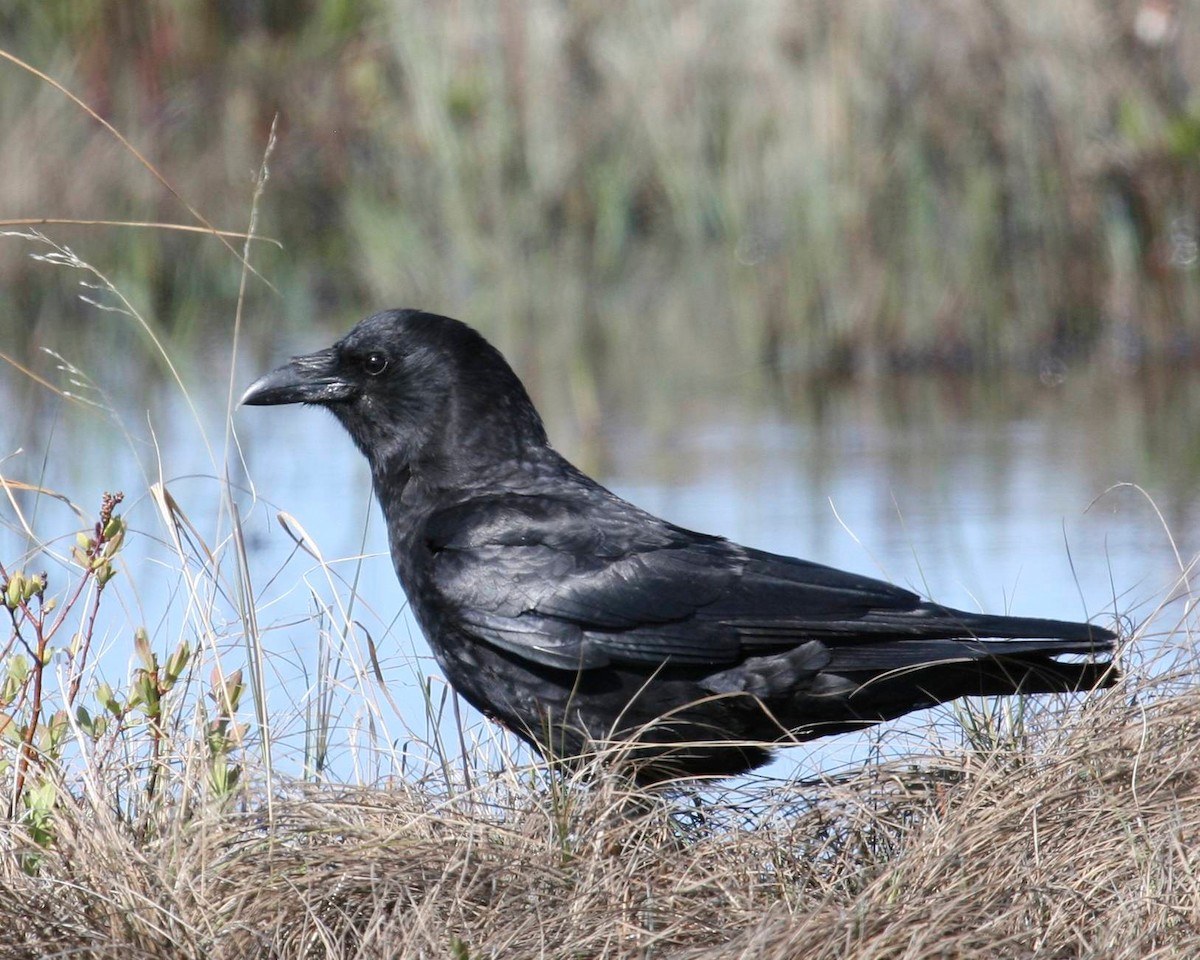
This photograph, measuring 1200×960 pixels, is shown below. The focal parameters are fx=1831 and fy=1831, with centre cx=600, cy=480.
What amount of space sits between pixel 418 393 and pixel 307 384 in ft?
0.97

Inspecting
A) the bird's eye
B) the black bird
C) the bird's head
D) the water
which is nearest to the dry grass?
the black bird

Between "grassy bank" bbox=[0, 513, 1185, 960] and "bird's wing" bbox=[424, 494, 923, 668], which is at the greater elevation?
"bird's wing" bbox=[424, 494, 923, 668]

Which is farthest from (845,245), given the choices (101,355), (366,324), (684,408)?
(366,324)

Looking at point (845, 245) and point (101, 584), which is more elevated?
point (845, 245)

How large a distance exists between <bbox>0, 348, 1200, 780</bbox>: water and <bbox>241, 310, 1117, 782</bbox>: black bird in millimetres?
150

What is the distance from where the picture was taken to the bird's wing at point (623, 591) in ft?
12.1

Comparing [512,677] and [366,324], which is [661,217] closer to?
[366,324]

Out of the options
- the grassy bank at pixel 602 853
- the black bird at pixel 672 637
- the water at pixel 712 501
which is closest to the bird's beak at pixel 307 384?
the water at pixel 712 501

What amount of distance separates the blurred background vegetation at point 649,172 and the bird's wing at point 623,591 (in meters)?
4.13

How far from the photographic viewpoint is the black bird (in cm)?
357

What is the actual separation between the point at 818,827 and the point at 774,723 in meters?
0.52

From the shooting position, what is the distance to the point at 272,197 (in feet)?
40.0

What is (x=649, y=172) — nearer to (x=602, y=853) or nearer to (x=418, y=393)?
(x=418, y=393)

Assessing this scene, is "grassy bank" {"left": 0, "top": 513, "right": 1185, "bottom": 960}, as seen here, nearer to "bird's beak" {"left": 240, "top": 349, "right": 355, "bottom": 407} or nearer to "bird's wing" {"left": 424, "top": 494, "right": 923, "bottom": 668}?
"bird's wing" {"left": 424, "top": 494, "right": 923, "bottom": 668}
